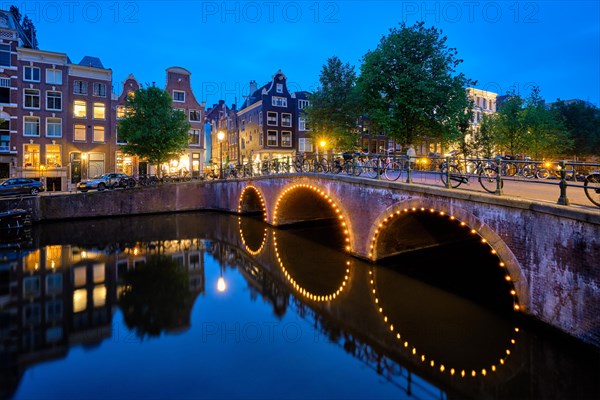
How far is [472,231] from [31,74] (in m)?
43.1

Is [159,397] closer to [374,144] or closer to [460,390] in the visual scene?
[460,390]

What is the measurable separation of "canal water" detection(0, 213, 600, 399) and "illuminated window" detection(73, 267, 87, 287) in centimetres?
5

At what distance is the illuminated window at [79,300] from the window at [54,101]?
31416 mm

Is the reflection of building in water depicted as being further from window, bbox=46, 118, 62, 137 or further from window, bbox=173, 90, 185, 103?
window, bbox=173, 90, 185, 103

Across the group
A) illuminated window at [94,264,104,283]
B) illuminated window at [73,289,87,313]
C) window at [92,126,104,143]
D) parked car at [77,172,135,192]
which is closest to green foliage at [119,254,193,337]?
illuminated window at [94,264,104,283]

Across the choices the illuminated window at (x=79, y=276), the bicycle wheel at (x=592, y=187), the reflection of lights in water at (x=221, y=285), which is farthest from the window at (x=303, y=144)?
the bicycle wheel at (x=592, y=187)

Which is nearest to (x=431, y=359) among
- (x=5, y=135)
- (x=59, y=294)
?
(x=59, y=294)

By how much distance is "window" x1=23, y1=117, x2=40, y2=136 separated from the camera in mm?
36656

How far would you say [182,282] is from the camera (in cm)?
1531

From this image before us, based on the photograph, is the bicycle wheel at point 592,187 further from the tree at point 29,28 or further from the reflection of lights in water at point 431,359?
the tree at point 29,28

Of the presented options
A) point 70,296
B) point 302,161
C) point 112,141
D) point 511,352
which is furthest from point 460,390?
point 112,141

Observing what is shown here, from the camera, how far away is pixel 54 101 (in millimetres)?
37625

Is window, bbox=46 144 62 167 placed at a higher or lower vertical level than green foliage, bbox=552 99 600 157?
lower

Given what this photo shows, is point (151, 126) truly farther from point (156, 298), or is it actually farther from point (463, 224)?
point (463, 224)
